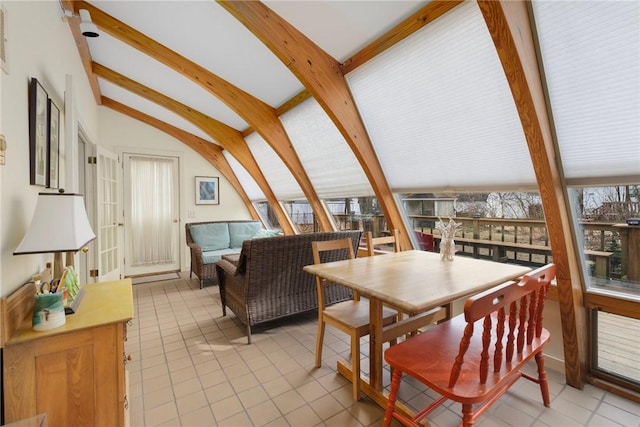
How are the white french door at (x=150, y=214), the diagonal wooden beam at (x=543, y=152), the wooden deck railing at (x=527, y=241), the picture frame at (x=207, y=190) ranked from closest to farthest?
1. the diagonal wooden beam at (x=543, y=152)
2. the wooden deck railing at (x=527, y=241)
3. the white french door at (x=150, y=214)
4. the picture frame at (x=207, y=190)

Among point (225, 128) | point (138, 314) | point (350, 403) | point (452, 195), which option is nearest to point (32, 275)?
point (350, 403)

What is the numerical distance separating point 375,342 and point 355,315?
10.9 inches

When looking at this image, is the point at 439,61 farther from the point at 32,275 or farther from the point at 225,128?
the point at 225,128

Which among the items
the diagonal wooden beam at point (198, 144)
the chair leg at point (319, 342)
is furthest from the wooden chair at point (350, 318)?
the diagonal wooden beam at point (198, 144)

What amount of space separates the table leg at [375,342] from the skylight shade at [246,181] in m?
4.47

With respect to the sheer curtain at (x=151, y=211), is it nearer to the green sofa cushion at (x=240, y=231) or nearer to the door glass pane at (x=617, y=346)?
the green sofa cushion at (x=240, y=231)

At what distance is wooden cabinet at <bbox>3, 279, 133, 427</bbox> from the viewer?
3.92 ft

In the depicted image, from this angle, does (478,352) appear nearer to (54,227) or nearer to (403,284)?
(403,284)

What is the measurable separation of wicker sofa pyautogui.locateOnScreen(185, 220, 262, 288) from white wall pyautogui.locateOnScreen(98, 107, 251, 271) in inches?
29.8

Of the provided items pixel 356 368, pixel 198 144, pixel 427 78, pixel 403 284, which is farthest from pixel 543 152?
pixel 198 144

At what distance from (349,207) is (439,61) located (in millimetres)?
2386

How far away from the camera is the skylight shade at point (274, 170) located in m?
4.83

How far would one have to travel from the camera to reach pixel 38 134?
64.6 inches

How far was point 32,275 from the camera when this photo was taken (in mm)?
1576
